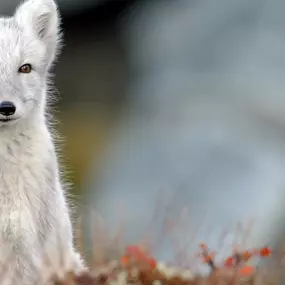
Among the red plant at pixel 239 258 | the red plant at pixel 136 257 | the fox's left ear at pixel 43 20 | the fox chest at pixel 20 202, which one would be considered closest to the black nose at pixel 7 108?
the fox chest at pixel 20 202

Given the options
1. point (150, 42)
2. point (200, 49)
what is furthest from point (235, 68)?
point (150, 42)

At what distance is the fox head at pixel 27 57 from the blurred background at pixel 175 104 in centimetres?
407

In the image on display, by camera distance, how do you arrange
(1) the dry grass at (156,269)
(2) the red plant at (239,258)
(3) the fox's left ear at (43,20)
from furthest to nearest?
(3) the fox's left ear at (43,20), (2) the red plant at (239,258), (1) the dry grass at (156,269)

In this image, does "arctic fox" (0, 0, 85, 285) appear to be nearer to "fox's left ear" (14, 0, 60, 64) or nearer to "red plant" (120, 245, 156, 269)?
"fox's left ear" (14, 0, 60, 64)

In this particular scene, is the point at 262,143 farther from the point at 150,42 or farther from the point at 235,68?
the point at 150,42

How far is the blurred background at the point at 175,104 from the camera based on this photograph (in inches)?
429

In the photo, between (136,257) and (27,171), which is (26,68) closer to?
(27,171)

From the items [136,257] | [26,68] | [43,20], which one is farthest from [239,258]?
[43,20]

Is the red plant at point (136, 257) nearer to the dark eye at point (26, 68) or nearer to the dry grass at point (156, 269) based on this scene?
the dry grass at point (156, 269)

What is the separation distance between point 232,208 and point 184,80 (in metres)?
2.75

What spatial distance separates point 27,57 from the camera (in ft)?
17.3

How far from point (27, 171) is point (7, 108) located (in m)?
0.45

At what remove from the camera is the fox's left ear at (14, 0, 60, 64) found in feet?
18.3

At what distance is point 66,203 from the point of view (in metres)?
5.59
